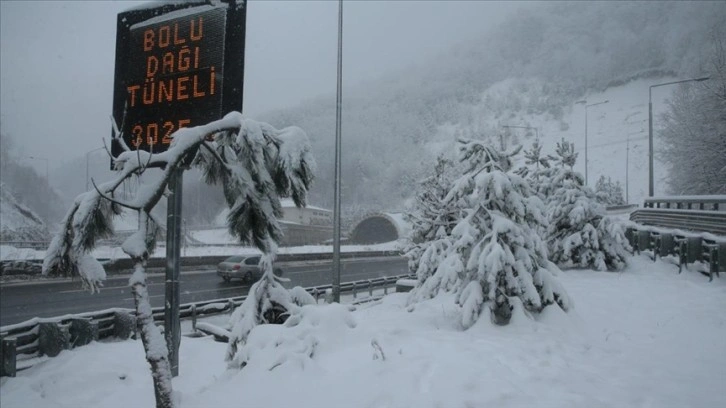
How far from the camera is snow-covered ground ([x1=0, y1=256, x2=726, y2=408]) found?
423cm

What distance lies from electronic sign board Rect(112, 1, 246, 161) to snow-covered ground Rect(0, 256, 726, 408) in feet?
9.81

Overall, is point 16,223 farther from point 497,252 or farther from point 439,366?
Answer: point 439,366

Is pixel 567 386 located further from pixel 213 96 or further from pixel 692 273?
pixel 692 273

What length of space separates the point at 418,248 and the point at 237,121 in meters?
15.4

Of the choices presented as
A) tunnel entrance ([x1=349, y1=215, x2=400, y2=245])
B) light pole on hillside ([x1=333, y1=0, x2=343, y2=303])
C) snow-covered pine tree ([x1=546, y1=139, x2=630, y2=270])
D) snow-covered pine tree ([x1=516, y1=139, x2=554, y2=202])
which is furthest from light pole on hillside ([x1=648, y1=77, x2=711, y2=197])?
tunnel entrance ([x1=349, y1=215, x2=400, y2=245])

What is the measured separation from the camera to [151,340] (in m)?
3.28

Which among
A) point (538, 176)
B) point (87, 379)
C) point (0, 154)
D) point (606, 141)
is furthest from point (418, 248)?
point (0, 154)

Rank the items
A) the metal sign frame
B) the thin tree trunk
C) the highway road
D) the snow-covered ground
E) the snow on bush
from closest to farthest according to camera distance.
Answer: the thin tree trunk, the snow-covered ground, the snow on bush, the metal sign frame, the highway road

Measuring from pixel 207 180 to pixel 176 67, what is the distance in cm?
221

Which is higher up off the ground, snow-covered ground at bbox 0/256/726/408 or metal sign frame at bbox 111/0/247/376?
metal sign frame at bbox 111/0/247/376

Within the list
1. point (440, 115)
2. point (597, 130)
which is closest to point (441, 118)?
point (440, 115)

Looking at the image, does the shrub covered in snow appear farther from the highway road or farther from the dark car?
the dark car

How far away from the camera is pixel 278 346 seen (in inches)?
191

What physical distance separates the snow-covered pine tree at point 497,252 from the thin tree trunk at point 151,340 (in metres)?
5.08
